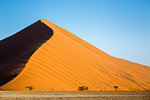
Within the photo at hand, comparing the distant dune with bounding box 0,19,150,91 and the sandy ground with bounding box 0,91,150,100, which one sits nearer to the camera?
the sandy ground with bounding box 0,91,150,100

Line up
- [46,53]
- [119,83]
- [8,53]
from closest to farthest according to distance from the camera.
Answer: [46,53], [119,83], [8,53]

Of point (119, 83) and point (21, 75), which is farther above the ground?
point (119, 83)

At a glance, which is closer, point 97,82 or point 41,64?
point 41,64

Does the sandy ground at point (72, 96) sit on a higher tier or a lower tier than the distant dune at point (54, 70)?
lower

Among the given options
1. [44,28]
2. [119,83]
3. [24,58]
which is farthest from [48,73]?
[44,28]

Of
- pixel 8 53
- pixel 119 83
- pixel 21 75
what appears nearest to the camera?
pixel 21 75

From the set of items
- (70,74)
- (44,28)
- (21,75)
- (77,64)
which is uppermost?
(44,28)

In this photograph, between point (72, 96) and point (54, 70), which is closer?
point (72, 96)

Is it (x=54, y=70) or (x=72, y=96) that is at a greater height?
(x=54, y=70)

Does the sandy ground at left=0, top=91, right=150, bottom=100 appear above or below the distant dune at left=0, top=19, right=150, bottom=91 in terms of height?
below

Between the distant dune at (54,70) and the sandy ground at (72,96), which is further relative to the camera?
the distant dune at (54,70)

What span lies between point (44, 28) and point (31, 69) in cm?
2589

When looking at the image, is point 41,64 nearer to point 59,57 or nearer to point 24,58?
point 24,58

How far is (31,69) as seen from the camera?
1254 inches
